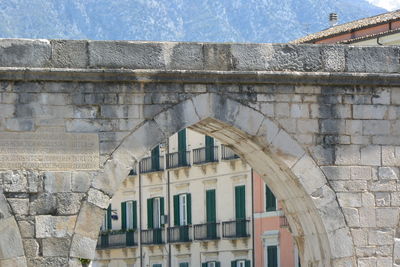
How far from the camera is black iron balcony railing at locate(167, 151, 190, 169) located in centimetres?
4884

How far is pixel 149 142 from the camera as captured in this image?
22.0 m

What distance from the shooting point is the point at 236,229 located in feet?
150

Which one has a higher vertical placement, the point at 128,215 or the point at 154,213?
the point at 128,215

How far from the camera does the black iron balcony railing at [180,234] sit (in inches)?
1913

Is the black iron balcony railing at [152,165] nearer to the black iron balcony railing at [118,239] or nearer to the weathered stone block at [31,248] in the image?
the black iron balcony railing at [118,239]

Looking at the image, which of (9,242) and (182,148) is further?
(182,148)

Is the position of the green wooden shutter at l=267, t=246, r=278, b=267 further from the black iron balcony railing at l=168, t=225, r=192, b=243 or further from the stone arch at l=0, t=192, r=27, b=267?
the stone arch at l=0, t=192, r=27, b=267

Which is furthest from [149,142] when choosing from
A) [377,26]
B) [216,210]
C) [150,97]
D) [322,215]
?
[216,210]

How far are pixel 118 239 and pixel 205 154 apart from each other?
7123mm

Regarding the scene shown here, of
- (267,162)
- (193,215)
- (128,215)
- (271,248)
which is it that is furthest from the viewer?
(128,215)

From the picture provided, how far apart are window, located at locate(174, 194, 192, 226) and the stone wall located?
2482 centimetres

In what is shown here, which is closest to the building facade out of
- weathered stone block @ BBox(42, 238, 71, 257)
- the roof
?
the roof

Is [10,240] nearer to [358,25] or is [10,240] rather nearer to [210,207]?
[358,25]

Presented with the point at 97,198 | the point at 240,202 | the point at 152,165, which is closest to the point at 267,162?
the point at 97,198
